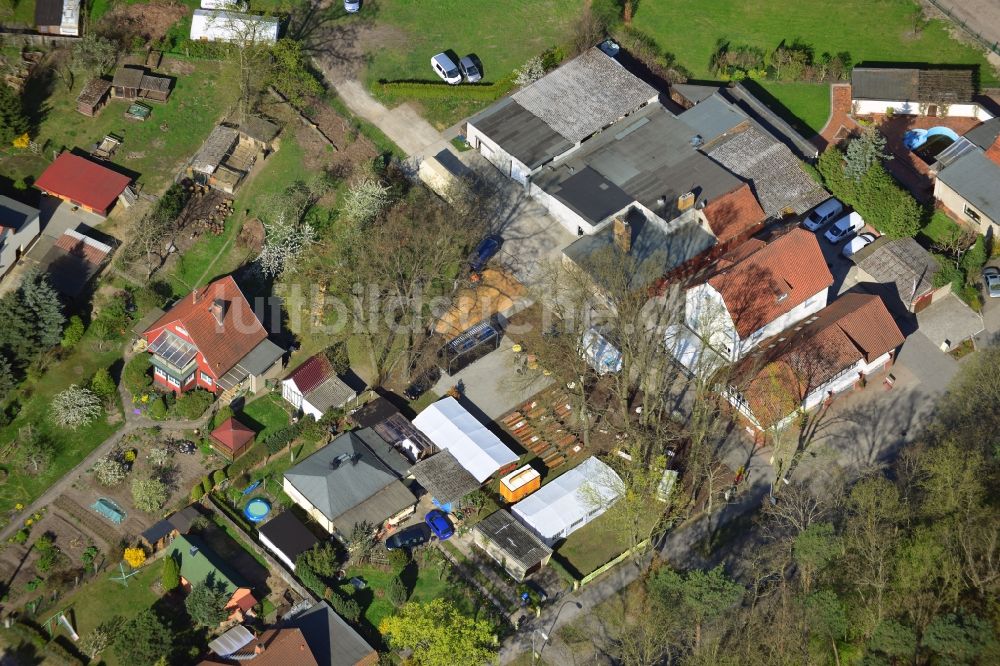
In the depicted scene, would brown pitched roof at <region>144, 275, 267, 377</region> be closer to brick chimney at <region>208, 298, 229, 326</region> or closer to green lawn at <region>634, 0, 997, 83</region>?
brick chimney at <region>208, 298, 229, 326</region>

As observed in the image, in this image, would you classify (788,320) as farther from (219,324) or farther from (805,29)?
(219,324)

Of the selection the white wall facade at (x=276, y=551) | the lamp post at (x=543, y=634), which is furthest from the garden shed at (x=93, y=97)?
the lamp post at (x=543, y=634)

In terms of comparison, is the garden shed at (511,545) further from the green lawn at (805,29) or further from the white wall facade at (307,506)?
the green lawn at (805,29)

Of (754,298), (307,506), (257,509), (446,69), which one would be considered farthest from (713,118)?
(257,509)

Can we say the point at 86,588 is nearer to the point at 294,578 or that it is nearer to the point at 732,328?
the point at 294,578

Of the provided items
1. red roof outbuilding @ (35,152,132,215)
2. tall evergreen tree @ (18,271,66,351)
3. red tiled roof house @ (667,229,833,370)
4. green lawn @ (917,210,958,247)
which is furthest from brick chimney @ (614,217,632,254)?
tall evergreen tree @ (18,271,66,351)

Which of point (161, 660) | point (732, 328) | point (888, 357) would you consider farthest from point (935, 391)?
point (161, 660)
